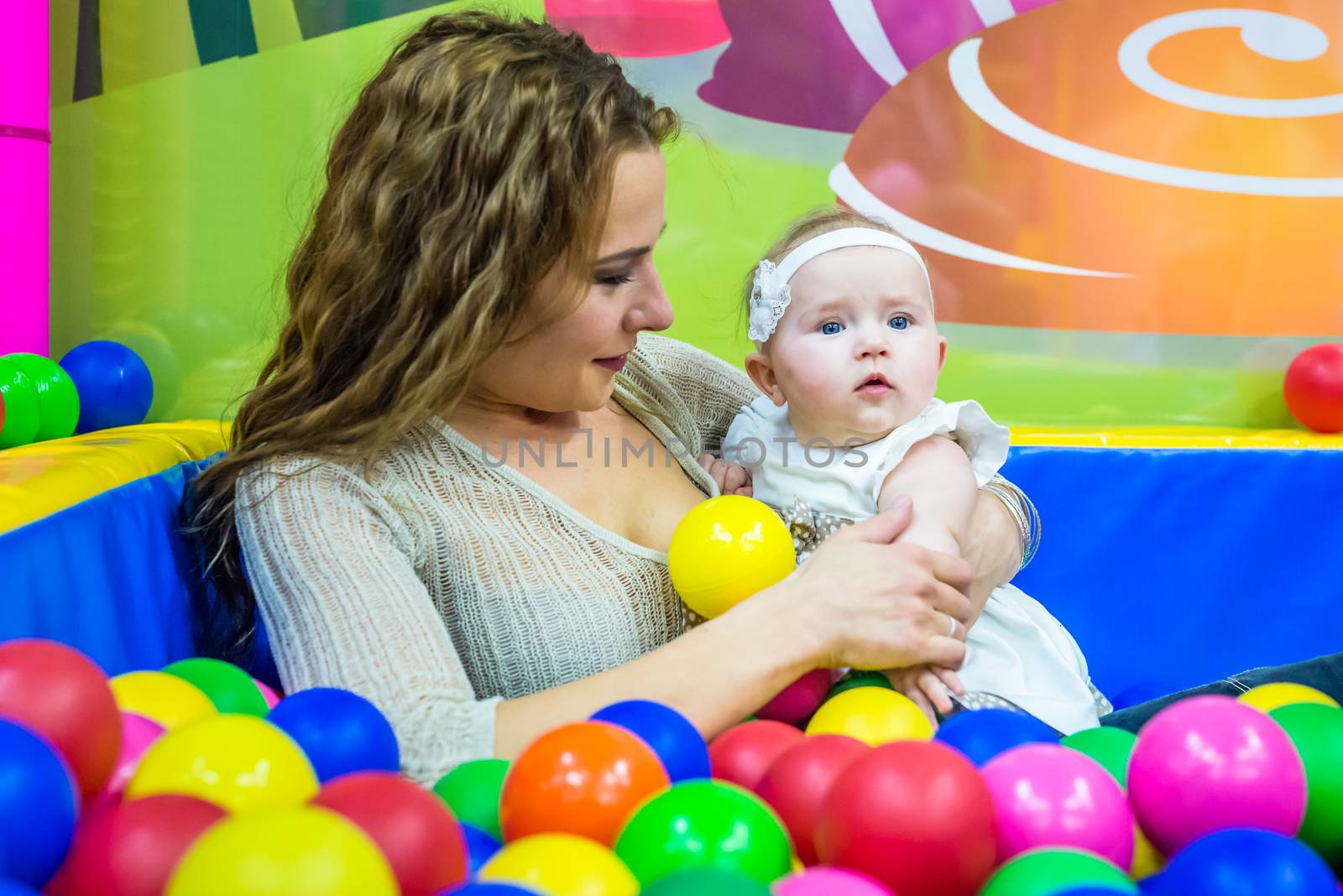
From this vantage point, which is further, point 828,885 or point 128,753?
point 128,753

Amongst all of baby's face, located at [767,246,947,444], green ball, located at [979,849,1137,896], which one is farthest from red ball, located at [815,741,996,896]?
baby's face, located at [767,246,947,444]

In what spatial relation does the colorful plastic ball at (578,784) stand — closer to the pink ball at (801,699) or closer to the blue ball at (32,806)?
the blue ball at (32,806)

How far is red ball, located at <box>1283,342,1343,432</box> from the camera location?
2.03 m

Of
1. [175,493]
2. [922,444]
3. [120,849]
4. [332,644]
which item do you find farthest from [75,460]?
[922,444]

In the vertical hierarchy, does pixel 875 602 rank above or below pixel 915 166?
below

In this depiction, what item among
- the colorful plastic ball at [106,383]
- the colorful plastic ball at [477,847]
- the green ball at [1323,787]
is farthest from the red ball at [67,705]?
the colorful plastic ball at [106,383]

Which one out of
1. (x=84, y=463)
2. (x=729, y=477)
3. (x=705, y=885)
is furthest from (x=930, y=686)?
(x=84, y=463)

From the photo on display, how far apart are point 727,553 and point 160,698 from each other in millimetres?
540

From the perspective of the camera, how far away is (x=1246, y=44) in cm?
217

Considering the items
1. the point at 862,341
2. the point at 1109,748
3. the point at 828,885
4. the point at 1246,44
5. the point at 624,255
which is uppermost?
the point at 1246,44

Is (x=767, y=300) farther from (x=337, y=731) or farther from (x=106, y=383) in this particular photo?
(x=106, y=383)

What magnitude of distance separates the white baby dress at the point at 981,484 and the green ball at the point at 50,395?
1.04 meters

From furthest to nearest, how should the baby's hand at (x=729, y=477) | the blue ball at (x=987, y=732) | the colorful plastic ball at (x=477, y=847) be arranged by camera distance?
the baby's hand at (x=729, y=477)
the blue ball at (x=987, y=732)
the colorful plastic ball at (x=477, y=847)

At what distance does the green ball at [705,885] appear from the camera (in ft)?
2.01
